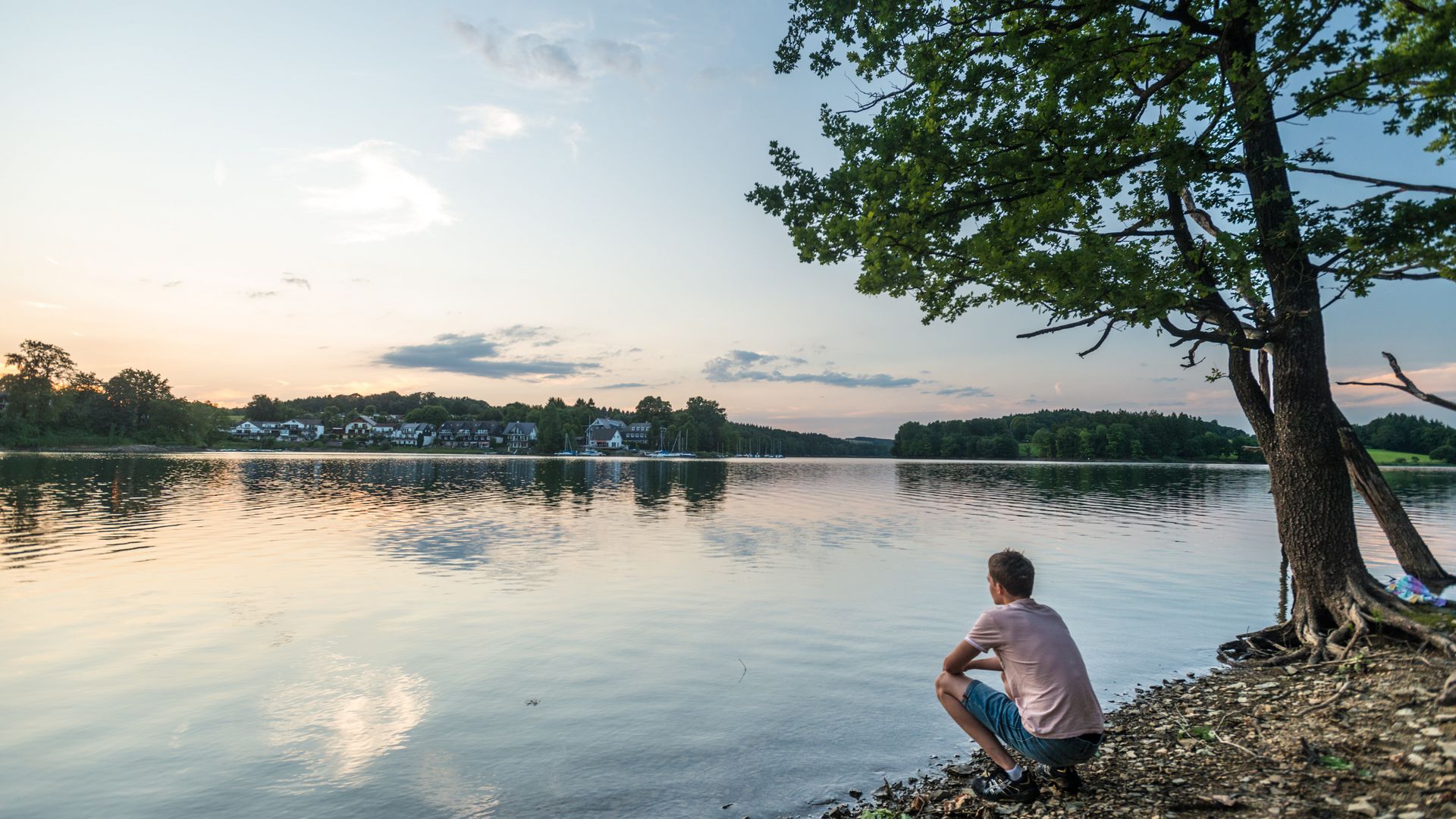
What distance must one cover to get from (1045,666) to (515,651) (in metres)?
9.26

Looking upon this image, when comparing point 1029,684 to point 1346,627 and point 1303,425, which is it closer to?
point 1346,627

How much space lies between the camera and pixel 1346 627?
9.16 meters

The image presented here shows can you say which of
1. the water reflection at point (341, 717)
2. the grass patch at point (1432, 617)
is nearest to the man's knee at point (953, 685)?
the water reflection at point (341, 717)

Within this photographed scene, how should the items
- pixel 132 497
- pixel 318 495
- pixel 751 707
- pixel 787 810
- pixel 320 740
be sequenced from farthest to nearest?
pixel 318 495 → pixel 132 497 → pixel 751 707 → pixel 320 740 → pixel 787 810

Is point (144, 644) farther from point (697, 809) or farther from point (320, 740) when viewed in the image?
point (697, 809)

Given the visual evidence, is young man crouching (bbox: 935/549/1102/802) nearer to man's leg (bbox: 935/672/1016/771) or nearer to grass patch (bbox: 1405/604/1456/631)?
man's leg (bbox: 935/672/1016/771)

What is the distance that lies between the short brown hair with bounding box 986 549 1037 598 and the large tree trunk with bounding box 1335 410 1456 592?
7430mm

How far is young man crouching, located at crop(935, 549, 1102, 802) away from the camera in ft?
17.7

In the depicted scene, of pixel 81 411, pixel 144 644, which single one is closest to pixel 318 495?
pixel 144 644

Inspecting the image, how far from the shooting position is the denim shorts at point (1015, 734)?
5473mm

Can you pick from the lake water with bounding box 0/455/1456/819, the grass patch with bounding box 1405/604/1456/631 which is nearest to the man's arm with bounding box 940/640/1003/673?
the lake water with bounding box 0/455/1456/819

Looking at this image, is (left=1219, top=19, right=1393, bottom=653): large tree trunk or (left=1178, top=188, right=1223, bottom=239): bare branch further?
(left=1178, top=188, right=1223, bottom=239): bare branch

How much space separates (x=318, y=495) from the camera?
42.4 m

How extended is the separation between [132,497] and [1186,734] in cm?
4846
